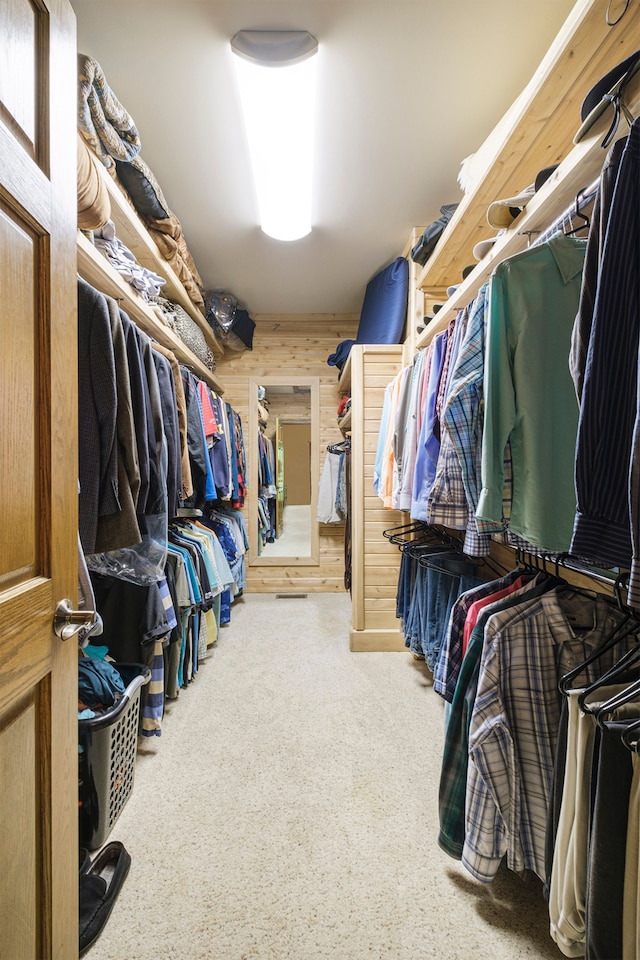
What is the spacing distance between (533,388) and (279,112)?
5.26 feet

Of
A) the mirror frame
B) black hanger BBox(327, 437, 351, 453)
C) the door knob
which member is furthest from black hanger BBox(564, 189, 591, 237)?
the mirror frame

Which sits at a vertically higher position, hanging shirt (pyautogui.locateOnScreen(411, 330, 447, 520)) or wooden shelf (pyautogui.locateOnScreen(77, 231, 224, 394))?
wooden shelf (pyautogui.locateOnScreen(77, 231, 224, 394))

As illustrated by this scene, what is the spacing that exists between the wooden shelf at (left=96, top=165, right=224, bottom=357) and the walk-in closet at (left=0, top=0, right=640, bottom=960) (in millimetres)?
27

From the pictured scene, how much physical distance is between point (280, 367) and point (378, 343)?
139 cm

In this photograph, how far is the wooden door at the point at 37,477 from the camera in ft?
2.10

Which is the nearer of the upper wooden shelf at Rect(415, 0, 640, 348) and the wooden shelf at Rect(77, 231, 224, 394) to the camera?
the upper wooden shelf at Rect(415, 0, 640, 348)

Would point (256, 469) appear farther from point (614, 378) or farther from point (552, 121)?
point (614, 378)

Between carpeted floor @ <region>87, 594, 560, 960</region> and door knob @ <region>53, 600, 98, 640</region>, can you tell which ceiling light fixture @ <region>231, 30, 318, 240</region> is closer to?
door knob @ <region>53, 600, 98, 640</region>

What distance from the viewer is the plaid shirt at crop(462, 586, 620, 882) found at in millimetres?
946

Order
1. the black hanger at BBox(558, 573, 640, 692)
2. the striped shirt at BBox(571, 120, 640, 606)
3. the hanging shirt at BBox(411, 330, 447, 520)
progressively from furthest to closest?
1. the hanging shirt at BBox(411, 330, 447, 520)
2. the black hanger at BBox(558, 573, 640, 692)
3. the striped shirt at BBox(571, 120, 640, 606)

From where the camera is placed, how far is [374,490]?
260 centimetres

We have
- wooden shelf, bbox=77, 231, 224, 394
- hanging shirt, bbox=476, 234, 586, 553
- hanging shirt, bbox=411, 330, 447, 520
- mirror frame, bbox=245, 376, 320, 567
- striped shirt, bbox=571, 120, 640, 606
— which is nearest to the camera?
striped shirt, bbox=571, 120, 640, 606

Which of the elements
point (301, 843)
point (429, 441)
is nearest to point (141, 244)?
point (429, 441)

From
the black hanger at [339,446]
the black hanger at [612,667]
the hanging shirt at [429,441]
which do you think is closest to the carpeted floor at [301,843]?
the black hanger at [612,667]
